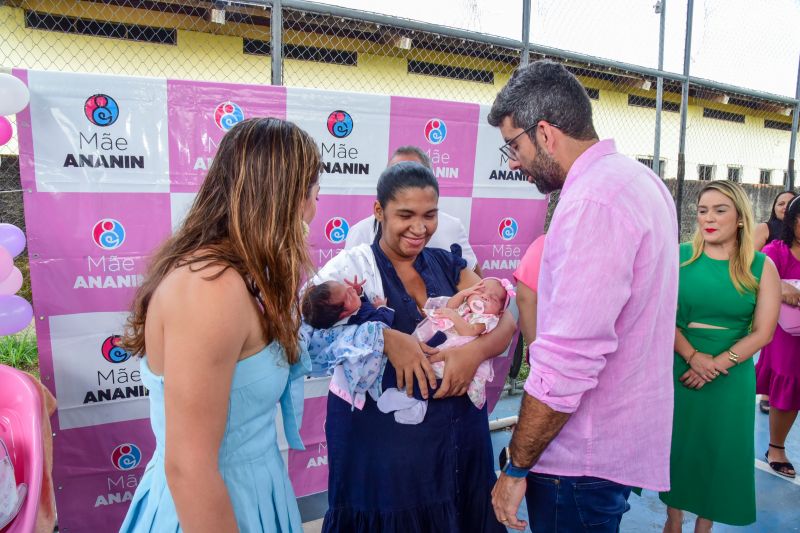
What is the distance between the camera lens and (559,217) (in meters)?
1.43

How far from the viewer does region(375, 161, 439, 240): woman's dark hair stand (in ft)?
6.73

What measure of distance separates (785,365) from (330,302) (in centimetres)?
351

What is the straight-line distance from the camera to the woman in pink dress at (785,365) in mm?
3641

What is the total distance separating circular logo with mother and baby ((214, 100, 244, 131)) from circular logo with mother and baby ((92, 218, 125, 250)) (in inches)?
30.4

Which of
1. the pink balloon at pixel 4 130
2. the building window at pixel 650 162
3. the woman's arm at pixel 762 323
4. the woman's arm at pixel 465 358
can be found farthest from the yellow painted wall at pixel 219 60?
the woman's arm at pixel 762 323

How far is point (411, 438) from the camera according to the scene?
1.86 meters

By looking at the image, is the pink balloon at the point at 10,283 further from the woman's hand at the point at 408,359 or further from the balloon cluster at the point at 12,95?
the woman's hand at the point at 408,359

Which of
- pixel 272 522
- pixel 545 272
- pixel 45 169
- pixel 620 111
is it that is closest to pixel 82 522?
pixel 45 169

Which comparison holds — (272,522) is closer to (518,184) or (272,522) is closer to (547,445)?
(547,445)

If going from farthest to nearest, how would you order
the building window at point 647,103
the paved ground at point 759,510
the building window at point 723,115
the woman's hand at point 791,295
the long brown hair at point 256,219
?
1. the building window at point 723,115
2. the building window at point 647,103
3. the woman's hand at point 791,295
4. the paved ground at point 759,510
5. the long brown hair at point 256,219

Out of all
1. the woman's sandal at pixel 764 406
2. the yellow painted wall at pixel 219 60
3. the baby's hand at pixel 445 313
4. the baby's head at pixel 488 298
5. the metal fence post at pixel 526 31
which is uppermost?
the yellow painted wall at pixel 219 60

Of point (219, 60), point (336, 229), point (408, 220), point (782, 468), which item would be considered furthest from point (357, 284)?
point (219, 60)

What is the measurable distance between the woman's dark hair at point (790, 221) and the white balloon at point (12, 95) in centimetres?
463

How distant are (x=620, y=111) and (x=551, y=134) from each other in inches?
499
